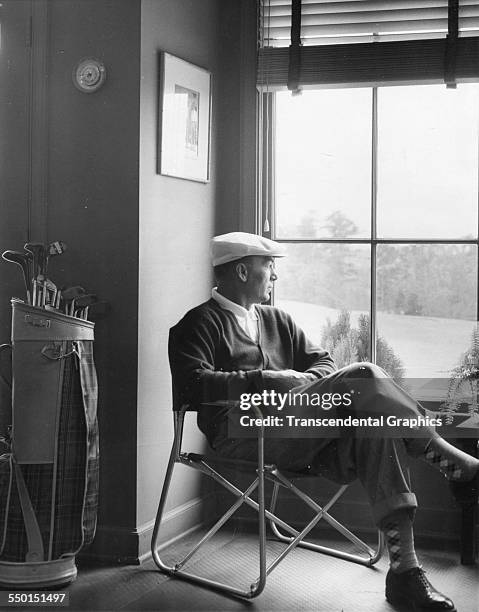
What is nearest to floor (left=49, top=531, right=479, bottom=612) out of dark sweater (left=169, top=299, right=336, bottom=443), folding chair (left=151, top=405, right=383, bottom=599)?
folding chair (left=151, top=405, right=383, bottom=599)

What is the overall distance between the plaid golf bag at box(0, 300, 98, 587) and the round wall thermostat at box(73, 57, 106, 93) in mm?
744

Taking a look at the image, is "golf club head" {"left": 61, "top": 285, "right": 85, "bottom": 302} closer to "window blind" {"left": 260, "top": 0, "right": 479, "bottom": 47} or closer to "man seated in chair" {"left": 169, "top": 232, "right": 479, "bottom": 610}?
"man seated in chair" {"left": 169, "top": 232, "right": 479, "bottom": 610}

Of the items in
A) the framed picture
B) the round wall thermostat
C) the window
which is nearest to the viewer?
the window

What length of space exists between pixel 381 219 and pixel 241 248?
474 millimetres

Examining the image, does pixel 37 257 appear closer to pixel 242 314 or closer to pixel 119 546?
pixel 242 314

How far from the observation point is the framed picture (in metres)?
2.85

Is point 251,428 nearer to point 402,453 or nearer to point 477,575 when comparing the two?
point 402,453

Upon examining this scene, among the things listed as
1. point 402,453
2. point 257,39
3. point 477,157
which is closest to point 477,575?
point 402,453

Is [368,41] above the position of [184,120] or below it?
above

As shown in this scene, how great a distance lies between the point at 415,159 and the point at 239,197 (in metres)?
0.69

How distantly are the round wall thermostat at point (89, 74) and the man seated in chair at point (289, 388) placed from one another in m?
0.64

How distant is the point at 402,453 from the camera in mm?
2447

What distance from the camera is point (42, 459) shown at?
2.55 metres

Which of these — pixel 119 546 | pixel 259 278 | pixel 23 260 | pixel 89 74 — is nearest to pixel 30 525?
pixel 119 546
